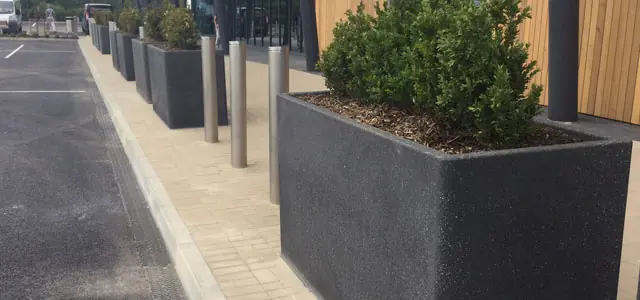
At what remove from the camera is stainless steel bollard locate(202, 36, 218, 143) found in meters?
7.66

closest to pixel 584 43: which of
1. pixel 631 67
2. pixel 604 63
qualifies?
pixel 604 63

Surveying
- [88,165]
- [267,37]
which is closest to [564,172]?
[88,165]

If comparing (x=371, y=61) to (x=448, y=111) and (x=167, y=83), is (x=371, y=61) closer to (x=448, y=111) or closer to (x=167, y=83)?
(x=448, y=111)

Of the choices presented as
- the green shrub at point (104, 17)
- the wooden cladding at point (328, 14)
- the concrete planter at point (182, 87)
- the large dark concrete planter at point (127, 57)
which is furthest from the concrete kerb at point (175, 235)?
the green shrub at point (104, 17)

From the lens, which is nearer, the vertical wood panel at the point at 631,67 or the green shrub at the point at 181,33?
the vertical wood panel at the point at 631,67

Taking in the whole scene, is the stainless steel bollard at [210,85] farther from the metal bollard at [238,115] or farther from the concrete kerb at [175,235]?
the metal bollard at [238,115]

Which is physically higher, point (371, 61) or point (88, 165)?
point (371, 61)

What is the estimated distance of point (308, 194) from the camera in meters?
3.64

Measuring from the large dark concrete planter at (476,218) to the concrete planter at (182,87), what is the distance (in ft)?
18.4

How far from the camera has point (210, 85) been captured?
7.72 meters

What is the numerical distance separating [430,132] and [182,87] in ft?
20.0

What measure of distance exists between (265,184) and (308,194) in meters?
2.47

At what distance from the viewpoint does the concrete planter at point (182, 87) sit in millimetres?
8445

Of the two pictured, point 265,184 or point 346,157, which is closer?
point 346,157
